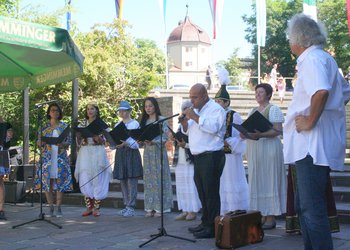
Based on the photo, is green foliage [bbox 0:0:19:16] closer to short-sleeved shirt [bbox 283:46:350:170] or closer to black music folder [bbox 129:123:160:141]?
black music folder [bbox 129:123:160:141]

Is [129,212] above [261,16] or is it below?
below

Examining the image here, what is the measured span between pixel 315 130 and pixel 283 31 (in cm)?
4765

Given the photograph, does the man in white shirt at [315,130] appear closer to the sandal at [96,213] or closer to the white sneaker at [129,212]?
the white sneaker at [129,212]

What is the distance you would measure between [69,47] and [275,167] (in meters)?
3.11

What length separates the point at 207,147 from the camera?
609 centimetres

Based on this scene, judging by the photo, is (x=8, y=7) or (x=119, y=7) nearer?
(x=8, y=7)

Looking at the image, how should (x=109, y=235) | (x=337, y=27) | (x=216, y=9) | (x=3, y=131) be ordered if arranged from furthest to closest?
(x=337, y=27) < (x=216, y=9) < (x=3, y=131) < (x=109, y=235)

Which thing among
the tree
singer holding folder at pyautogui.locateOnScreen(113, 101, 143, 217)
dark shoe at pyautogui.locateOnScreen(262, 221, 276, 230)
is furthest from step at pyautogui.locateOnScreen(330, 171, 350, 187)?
the tree

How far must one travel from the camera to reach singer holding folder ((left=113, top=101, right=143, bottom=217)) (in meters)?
8.23

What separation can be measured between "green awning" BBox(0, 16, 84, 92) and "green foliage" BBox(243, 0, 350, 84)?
36290 mm

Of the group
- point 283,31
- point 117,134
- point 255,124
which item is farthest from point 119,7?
point 283,31

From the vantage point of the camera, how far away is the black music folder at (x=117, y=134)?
25.6 ft

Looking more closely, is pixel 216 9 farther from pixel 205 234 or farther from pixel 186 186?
pixel 205 234

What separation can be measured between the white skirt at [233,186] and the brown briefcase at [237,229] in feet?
4.07
